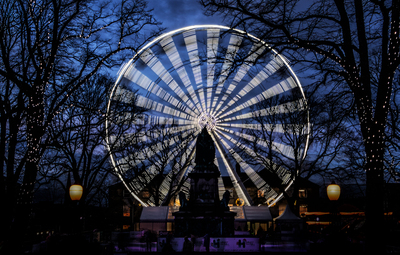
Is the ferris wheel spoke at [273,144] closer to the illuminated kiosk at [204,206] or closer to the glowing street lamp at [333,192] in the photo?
the illuminated kiosk at [204,206]

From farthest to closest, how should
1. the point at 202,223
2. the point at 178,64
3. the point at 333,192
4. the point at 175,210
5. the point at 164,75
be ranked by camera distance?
the point at 175,210
the point at 178,64
the point at 164,75
the point at 202,223
the point at 333,192

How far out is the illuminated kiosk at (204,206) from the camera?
931 inches

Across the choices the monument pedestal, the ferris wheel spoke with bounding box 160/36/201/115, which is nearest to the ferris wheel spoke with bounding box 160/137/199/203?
the ferris wheel spoke with bounding box 160/36/201/115

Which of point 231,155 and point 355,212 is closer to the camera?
point 231,155

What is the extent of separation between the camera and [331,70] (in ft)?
34.6

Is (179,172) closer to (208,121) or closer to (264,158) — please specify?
(208,121)

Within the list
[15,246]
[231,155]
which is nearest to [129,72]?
[231,155]

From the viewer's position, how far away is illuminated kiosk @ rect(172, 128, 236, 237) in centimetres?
2364

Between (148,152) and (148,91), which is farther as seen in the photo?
(148,152)

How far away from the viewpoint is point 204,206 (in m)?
24.3

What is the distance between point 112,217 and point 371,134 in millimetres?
51432

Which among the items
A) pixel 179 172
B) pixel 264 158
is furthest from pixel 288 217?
pixel 179 172

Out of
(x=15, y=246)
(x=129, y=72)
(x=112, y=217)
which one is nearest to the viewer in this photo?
(x=15, y=246)

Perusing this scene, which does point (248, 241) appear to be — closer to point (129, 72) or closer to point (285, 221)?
point (285, 221)
